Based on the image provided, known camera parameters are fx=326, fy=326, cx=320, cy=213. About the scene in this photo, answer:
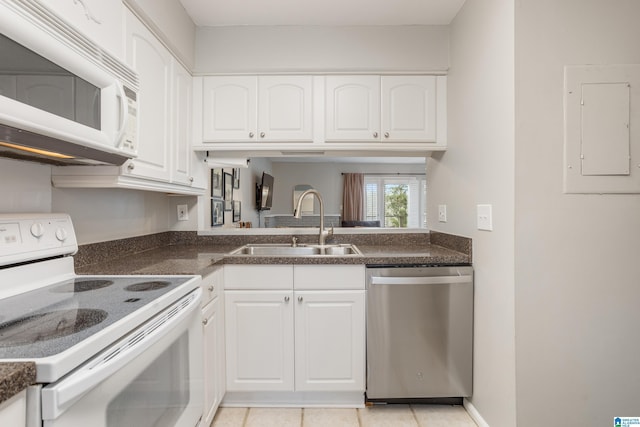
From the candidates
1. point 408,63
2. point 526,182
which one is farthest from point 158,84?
point 526,182

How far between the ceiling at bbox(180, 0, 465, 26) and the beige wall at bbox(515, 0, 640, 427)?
73 centimetres

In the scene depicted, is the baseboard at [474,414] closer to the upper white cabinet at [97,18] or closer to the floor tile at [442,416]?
the floor tile at [442,416]

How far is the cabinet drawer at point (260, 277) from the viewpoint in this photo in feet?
5.84

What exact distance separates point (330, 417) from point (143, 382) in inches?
46.1

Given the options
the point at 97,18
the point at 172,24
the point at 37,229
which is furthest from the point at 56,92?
the point at 172,24

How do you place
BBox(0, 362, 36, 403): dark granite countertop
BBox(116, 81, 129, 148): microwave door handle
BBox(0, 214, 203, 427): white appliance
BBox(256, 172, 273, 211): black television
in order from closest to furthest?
BBox(0, 362, 36, 403): dark granite countertop
BBox(0, 214, 203, 427): white appliance
BBox(116, 81, 129, 148): microwave door handle
BBox(256, 172, 273, 211): black television

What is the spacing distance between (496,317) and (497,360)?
199 mm

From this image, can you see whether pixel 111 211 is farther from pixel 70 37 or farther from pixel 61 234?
pixel 70 37

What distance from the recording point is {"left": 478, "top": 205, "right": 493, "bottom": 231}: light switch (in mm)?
1573

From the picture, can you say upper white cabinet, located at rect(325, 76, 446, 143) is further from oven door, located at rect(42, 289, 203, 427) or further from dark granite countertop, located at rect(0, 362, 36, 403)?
dark granite countertop, located at rect(0, 362, 36, 403)

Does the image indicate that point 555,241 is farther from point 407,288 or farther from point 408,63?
point 408,63

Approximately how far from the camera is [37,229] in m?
1.18

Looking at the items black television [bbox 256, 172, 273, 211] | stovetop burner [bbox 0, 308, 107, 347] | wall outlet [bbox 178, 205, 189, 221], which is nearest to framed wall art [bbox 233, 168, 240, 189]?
black television [bbox 256, 172, 273, 211]

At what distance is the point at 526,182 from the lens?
138cm
